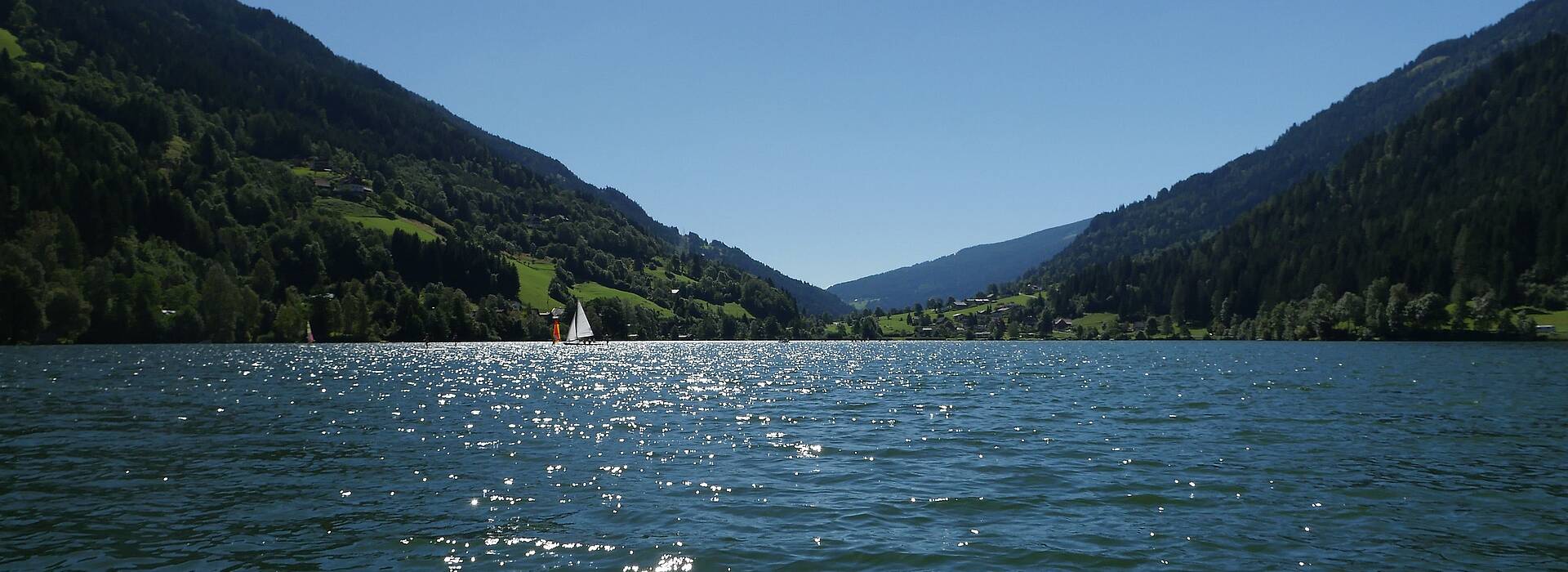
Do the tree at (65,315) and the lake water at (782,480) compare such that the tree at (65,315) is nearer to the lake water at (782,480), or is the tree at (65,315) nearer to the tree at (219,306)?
the tree at (219,306)

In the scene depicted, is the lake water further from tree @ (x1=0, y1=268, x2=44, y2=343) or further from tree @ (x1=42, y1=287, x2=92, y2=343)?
tree @ (x1=42, y1=287, x2=92, y2=343)

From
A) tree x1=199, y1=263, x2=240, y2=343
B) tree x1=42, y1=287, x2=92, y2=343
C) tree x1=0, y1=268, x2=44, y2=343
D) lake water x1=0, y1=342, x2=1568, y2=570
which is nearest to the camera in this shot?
lake water x1=0, y1=342, x2=1568, y2=570

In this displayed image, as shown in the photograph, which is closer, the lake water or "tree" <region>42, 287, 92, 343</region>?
the lake water

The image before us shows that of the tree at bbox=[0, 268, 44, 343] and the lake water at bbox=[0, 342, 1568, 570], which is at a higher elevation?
the tree at bbox=[0, 268, 44, 343]

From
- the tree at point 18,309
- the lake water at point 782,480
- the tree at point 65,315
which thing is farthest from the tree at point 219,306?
the lake water at point 782,480

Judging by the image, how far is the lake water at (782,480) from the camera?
18250 mm

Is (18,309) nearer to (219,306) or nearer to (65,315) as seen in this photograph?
(65,315)

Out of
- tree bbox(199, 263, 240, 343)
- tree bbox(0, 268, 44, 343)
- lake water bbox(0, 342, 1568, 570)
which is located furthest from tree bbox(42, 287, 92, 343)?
lake water bbox(0, 342, 1568, 570)

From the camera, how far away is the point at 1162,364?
364ft

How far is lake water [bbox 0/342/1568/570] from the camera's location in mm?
18250

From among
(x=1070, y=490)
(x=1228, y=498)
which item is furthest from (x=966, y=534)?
(x=1228, y=498)

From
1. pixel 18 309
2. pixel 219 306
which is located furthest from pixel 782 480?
pixel 219 306

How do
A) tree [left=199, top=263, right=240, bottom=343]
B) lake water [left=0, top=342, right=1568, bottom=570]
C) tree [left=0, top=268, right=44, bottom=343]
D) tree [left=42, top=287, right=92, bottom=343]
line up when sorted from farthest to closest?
tree [left=199, top=263, right=240, bottom=343] < tree [left=42, top=287, right=92, bottom=343] < tree [left=0, top=268, right=44, bottom=343] < lake water [left=0, top=342, right=1568, bottom=570]

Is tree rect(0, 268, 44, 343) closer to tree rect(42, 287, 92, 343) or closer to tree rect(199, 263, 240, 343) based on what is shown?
tree rect(42, 287, 92, 343)
